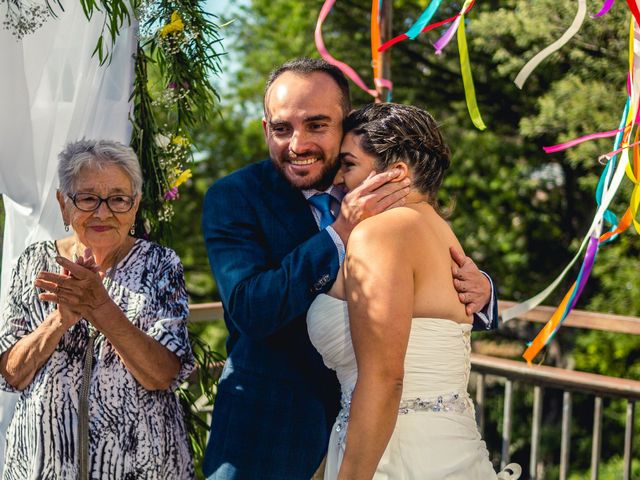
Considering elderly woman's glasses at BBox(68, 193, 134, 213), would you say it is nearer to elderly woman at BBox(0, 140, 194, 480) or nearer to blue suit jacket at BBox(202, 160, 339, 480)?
elderly woman at BBox(0, 140, 194, 480)

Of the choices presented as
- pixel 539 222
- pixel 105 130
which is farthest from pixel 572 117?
pixel 105 130

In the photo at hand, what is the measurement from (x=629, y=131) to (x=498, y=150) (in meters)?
7.88

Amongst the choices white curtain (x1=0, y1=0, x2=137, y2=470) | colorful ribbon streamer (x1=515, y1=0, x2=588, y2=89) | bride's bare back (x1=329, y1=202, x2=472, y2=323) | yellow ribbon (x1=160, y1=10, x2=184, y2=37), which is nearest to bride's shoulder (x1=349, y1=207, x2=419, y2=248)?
bride's bare back (x1=329, y1=202, x2=472, y2=323)

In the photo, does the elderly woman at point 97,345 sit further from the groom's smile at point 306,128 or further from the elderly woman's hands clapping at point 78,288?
the groom's smile at point 306,128

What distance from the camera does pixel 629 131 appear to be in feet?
8.05

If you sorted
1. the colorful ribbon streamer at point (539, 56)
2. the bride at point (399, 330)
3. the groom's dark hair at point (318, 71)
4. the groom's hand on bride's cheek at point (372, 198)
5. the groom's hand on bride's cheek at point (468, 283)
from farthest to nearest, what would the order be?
the groom's dark hair at point (318, 71)
the colorful ribbon streamer at point (539, 56)
the groom's hand on bride's cheek at point (468, 283)
the groom's hand on bride's cheek at point (372, 198)
the bride at point (399, 330)

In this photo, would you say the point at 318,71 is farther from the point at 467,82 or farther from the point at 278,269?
the point at 278,269

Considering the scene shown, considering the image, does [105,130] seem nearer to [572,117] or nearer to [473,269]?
[473,269]

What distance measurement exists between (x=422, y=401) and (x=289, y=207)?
2.09ft

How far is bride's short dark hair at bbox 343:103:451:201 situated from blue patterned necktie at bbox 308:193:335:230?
8.5 inches

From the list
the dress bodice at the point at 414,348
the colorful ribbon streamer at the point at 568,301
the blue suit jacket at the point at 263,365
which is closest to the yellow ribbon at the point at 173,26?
the blue suit jacket at the point at 263,365

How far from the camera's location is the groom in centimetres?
209

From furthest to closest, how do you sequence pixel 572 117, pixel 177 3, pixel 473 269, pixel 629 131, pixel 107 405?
pixel 572 117 < pixel 177 3 < pixel 629 131 < pixel 107 405 < pixel 473 269

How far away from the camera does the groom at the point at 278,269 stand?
6.85 feet
